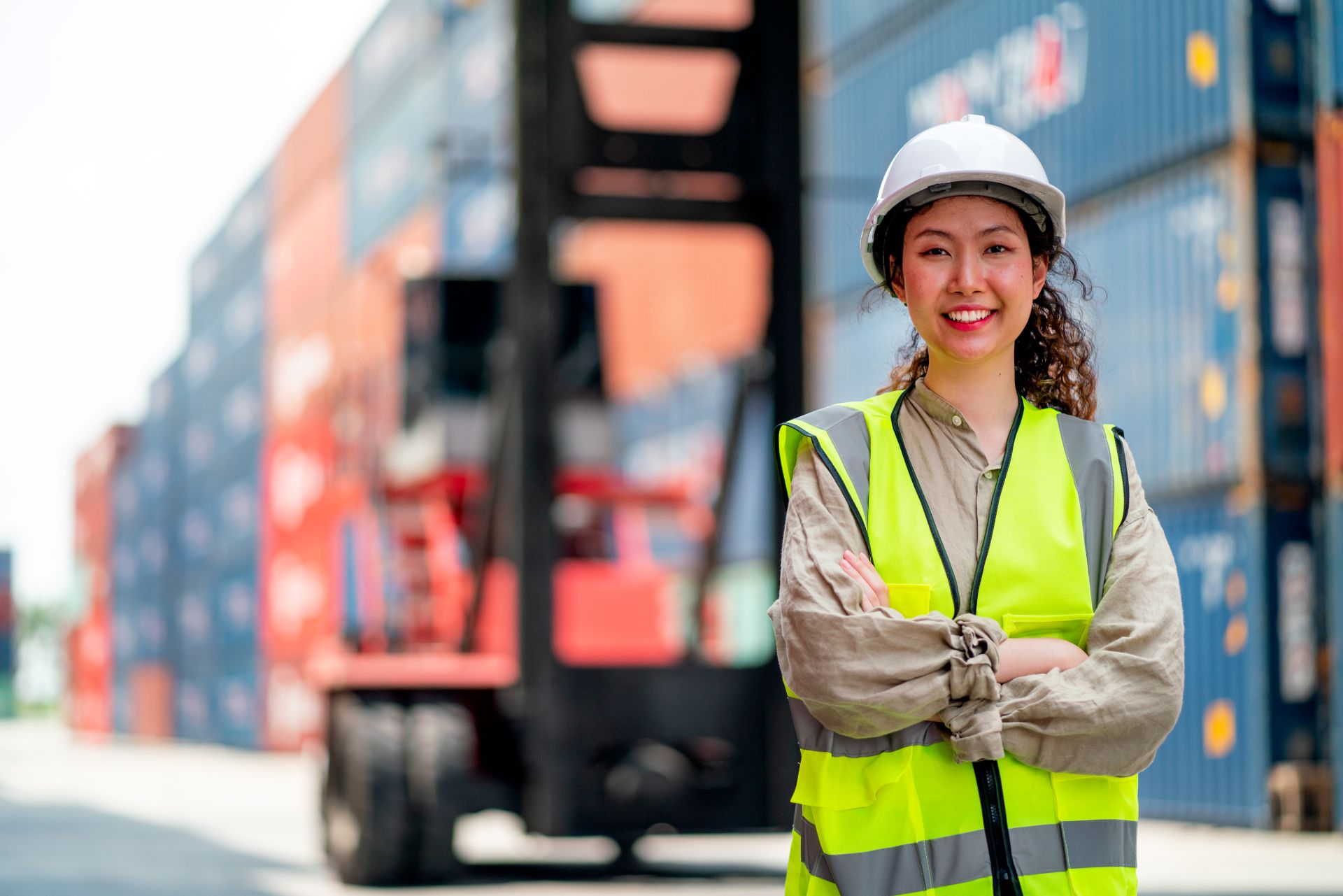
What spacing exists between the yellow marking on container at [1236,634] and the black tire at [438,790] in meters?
7.73

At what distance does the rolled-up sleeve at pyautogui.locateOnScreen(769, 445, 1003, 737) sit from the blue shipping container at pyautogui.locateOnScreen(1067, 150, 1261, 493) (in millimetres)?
13572

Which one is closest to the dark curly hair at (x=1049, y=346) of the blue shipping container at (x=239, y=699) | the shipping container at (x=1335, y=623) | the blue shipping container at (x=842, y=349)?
the shipping container at (x=1335, y=623)

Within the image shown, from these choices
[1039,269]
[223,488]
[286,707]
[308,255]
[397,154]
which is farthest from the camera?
[223,488]

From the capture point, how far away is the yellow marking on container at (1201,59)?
16.3 metres

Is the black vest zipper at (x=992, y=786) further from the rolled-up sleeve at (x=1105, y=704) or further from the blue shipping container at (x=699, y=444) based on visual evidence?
the blue shipping container at (x=699, y=444)

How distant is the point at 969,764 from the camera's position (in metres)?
2.05

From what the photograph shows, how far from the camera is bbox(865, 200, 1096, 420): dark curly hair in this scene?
7.60ft

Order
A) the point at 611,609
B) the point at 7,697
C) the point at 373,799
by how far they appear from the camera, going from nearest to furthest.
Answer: the point at 373,799 → the point at 611,609 → the point at 7,697

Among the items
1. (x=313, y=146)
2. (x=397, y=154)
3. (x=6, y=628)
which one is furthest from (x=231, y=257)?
(x=6, y=628)

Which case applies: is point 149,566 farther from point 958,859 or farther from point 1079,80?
point 958,859

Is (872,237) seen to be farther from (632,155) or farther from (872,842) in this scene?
(632,155)

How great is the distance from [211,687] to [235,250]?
12794mm

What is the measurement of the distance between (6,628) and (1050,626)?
91.7 meters

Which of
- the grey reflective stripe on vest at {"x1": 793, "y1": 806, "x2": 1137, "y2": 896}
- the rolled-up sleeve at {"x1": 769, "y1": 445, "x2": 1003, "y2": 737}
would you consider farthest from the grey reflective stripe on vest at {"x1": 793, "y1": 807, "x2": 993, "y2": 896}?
the rolled-up sleeve at {"x1": 769, "y1": 445, "x2": 1003, "y2": 737}
